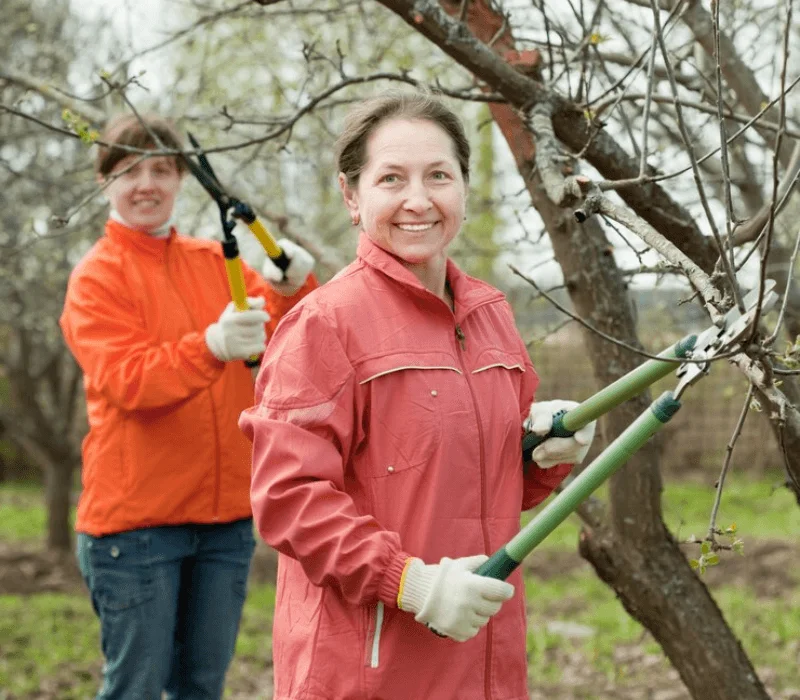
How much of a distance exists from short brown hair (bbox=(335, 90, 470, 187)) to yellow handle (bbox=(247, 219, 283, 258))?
2.48 feet

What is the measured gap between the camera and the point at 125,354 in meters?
3.14

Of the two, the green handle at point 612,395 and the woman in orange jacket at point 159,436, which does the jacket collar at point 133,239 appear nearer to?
the woman in orange jacket at point 159,436

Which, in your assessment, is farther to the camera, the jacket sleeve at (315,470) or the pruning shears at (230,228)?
the pruning shears at (230,228)

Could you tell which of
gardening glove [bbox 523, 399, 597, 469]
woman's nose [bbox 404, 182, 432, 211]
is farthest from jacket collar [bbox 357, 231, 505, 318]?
gardening glove [bbox 523, 399, 597, 469]

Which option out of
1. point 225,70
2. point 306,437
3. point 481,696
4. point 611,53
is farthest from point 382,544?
point 225,70

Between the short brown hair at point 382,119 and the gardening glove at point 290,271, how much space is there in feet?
3.35

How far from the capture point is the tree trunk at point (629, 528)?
10.7ft

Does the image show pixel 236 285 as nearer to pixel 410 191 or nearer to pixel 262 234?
pixel 262 234

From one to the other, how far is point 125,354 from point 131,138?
0.66 meters

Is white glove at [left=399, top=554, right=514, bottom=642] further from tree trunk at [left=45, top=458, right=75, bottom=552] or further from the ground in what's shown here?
tree trunk at [left=45, top=458, right=75, bottom=552]

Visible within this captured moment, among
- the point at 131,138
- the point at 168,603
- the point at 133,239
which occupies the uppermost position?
the point at 131,138

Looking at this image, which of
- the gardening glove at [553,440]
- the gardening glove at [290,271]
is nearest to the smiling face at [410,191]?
the gardening glove at [553,440]

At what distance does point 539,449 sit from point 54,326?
5559 millimetres

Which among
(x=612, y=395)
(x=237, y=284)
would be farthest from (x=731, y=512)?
(x=612, y=395)
